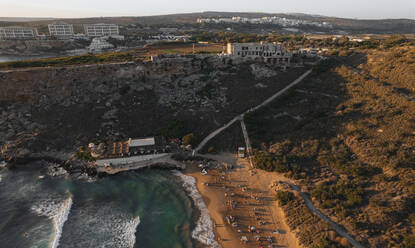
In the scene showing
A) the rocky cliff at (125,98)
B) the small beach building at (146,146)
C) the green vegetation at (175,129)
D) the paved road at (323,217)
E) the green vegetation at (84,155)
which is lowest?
the paved road at (323,217)

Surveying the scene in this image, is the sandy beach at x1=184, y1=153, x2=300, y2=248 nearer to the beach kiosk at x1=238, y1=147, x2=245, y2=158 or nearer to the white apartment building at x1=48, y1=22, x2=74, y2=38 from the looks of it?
the beach kiosk at x1=238, y1=147, x2=245, y2=158

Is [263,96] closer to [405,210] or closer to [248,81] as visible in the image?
[248,81]

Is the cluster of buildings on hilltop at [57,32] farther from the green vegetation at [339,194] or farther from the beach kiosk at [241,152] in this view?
the green vegetation at [339,194]

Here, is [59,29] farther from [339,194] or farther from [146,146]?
[339,194]

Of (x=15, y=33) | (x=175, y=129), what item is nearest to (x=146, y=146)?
(x=175, y=129)

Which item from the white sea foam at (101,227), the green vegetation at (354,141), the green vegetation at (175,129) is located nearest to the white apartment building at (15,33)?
the green vegetation at (175,129)
